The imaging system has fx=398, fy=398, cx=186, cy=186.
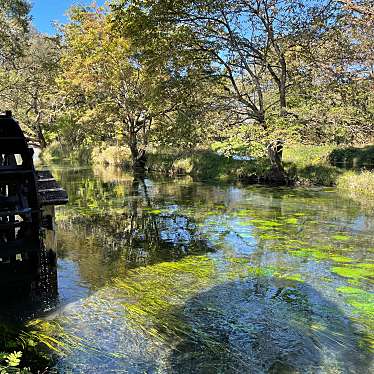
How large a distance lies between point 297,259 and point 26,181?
4607mm

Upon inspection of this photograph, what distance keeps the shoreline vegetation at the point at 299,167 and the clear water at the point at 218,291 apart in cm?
419

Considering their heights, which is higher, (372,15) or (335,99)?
(372,15)

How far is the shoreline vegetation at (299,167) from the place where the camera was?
48.3ft

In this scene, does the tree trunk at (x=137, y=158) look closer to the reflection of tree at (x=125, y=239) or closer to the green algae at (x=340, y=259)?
the reflection of tree at (x=125, y=239)

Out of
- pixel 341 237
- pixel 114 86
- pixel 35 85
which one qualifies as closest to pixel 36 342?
pixel 341 237

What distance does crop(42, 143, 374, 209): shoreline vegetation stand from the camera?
14.7m

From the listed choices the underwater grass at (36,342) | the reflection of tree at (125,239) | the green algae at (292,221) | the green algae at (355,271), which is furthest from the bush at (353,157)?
the underwater grass at (36,342)

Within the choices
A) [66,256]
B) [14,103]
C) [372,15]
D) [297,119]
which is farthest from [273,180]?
[14,103]

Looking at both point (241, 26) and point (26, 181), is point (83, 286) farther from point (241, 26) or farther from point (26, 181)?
point (241, 26)

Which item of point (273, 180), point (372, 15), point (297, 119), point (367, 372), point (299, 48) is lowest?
point (367, 372)

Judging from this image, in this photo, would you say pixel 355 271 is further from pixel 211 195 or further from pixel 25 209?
pixel 211 195

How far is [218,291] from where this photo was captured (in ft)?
18.4

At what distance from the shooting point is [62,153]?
132 ft

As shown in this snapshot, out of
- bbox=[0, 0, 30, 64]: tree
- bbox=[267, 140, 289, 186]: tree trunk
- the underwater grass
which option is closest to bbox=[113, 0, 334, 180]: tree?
bbox=[267, 140, 289, 186]: tree trunk
